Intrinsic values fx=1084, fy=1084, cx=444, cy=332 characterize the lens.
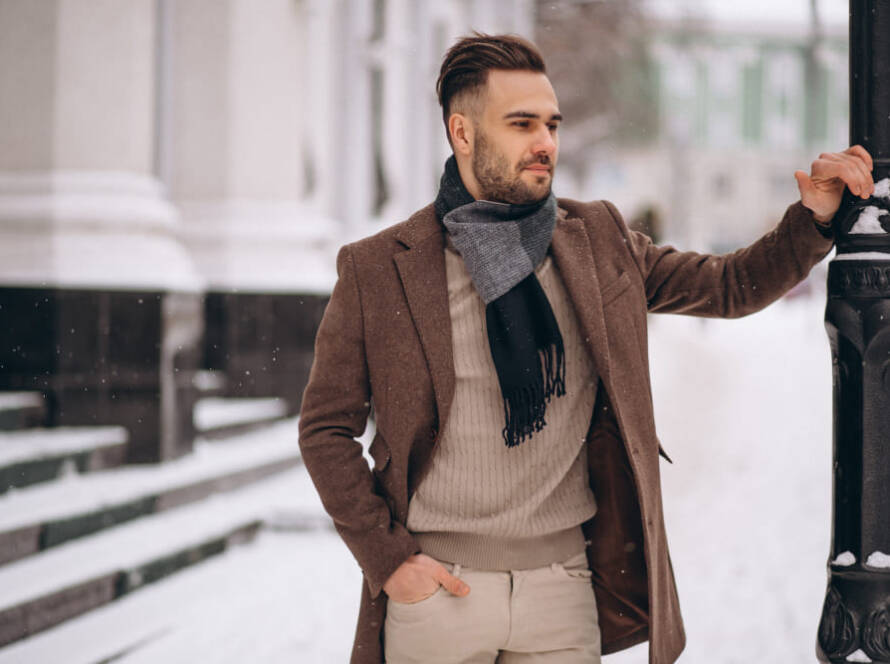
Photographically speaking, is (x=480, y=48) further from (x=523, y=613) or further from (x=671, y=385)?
(x=671, y=385)

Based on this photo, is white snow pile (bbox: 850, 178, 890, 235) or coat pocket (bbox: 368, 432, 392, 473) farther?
white snow pile (bbox: 850, 178, 890, 235)

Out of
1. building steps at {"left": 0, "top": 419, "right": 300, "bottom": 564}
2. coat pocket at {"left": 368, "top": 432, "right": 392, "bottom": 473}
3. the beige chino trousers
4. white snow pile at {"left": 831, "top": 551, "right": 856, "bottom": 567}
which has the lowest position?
building steps at {"left": 0, "top": 419, "right": 300, "bottom": 564}

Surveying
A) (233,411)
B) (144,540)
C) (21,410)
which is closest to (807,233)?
(144,540)

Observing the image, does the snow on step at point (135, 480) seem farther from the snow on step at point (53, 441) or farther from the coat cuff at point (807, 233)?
the coat cuff at point (807, 233)

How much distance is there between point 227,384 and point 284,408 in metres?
0.54

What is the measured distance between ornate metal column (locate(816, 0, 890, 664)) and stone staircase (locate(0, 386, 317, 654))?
322cm

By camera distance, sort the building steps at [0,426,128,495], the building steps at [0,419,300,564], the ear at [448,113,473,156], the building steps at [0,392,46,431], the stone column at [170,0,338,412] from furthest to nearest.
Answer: the stone column at [170,0,338,412], the building steps at [0,392,46,431], the building steps at [0,426,128,495], the building steps at [0,419,300,564], the ear at [448,113,473,156]

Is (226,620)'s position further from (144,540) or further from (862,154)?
(862,154)

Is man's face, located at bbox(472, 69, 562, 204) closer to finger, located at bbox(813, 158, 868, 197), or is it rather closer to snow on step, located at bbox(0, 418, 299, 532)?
finger, located at bbox(813, 158, 868, 197)

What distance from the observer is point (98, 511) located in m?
5.49

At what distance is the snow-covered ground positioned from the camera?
4.64 m

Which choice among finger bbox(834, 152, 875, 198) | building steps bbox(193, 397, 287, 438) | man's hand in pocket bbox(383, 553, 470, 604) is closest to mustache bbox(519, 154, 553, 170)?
finger bbox(834, 152, 875, 198)

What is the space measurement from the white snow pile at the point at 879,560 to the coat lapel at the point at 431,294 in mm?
1130

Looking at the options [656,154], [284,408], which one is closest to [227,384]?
[284,408]
